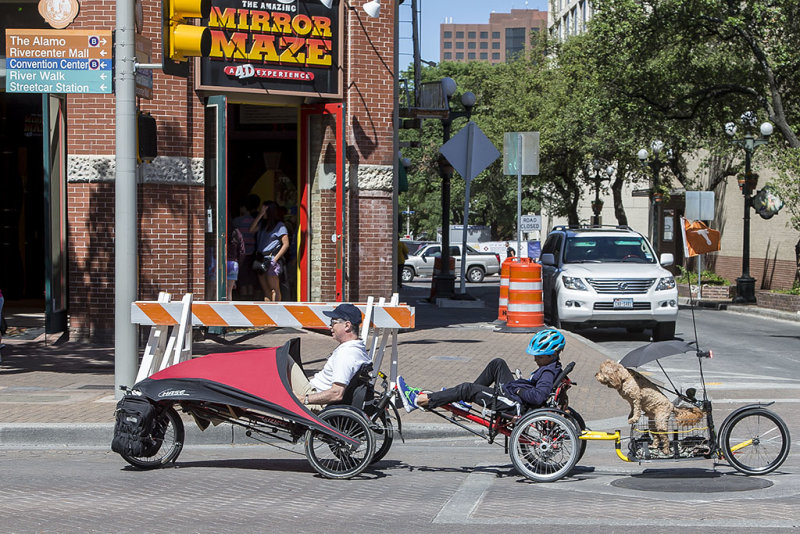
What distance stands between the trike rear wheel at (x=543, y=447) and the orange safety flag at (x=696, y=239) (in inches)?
84.4

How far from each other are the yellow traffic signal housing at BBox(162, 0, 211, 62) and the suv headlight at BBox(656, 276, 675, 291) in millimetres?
10460

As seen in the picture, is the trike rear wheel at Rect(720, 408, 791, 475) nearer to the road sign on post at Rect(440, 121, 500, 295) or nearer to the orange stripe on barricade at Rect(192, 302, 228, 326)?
the orange stripe on barricade at Rect(192, 302, 228, 326)

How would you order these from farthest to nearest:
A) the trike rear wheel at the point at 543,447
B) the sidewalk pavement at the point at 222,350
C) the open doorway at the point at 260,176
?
the open doorway at the point at 260,176 < the sidewalk pavement at the point at 222,350 < the trike rear wheel at the point at 543,447

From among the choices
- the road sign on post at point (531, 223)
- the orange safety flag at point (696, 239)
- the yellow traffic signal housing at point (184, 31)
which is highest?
the yellow traffic signal housing at point (184, 31)

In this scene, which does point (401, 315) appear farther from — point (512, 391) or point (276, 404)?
point (276, 404)

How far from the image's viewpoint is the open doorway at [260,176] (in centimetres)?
1736

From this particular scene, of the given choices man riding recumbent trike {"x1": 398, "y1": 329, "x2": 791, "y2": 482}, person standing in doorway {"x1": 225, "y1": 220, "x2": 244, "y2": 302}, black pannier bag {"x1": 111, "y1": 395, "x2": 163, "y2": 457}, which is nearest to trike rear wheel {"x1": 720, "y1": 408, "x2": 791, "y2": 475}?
man riding recumbent trike {"x1": 398, "y1": 329, "x2": 791, "y2": 482}

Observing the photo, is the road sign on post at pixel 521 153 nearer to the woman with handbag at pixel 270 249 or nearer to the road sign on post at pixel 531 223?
the woman with handbag at pixel 270 249

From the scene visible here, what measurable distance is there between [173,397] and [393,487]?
5.58 ft

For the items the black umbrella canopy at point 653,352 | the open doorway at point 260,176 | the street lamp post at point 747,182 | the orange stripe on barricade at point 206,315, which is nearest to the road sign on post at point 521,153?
the open doorway at point 260,176

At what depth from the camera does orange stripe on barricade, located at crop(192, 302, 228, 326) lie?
375 inches

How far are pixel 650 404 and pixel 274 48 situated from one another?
10.1 m

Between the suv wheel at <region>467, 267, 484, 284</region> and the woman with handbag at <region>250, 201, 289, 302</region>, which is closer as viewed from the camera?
the woman with handbag at <region>250, 201, 289, 302</region>

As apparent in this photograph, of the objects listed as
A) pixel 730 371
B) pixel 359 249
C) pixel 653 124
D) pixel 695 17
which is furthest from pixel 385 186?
pixel 653 124
